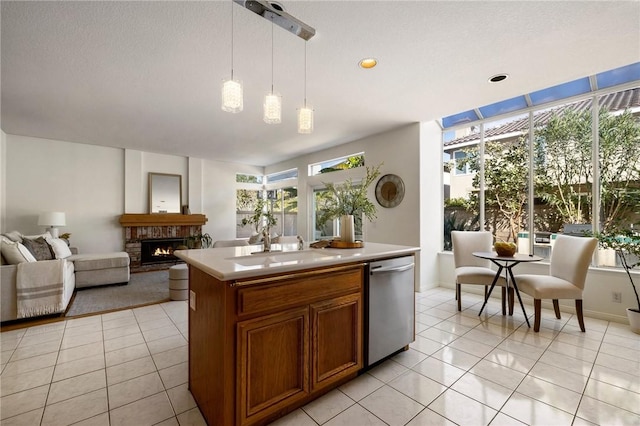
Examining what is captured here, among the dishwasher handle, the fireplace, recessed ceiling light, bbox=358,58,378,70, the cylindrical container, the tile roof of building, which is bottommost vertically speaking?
the fireplace

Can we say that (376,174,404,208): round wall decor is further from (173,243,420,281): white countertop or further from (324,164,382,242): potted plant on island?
(173,243,420,281): white countertop

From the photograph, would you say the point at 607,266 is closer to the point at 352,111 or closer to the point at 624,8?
the point at 624,8

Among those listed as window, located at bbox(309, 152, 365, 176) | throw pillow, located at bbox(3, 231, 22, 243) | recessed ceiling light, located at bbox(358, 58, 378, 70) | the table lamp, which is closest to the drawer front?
recessed ceiling light, located at bbox(358, 58, 378, 70)

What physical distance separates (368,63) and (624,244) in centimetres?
322

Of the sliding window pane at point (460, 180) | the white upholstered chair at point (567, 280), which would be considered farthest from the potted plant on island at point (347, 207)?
the sliding window pane at point (460, 180)

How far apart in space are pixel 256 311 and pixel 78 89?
351cm

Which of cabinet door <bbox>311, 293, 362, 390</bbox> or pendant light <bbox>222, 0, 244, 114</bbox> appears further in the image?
pendant light <bbox>222, 0, 244, 114</bbox>

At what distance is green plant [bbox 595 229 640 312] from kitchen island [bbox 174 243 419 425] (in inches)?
116

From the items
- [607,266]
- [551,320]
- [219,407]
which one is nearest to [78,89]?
[219,407]

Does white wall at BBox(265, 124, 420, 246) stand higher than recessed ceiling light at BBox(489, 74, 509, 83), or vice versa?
recessed ceiling light at BBox(489, 74, 509, 83)

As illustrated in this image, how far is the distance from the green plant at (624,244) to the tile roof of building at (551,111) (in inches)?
57.5

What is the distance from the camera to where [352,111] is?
3.78 m

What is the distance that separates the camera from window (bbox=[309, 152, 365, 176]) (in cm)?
546

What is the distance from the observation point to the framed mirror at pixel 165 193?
20.6 feet
